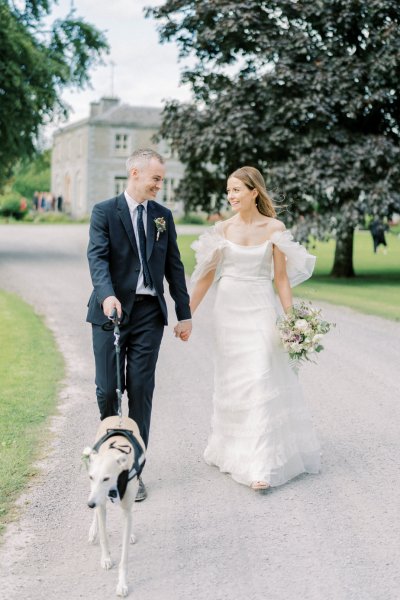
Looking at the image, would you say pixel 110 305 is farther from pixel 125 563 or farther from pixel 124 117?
pixel 124 117

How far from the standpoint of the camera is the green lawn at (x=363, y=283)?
16438 millimetres

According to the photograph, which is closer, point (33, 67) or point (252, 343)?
point (252, 343)

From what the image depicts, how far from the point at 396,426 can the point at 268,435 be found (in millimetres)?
1888

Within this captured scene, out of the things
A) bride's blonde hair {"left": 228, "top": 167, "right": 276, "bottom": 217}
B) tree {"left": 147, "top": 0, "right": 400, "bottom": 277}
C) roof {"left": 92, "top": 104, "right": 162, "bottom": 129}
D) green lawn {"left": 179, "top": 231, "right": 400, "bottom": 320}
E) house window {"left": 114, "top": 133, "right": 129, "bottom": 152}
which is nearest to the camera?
bride's blonde hair {"left": 228, "top": 167, "right": 276, "bottom": 217}

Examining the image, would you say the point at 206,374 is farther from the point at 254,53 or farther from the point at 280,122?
the point at 254,53

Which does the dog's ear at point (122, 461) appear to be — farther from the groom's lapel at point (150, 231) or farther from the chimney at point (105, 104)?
the chimney at point (105, 104)

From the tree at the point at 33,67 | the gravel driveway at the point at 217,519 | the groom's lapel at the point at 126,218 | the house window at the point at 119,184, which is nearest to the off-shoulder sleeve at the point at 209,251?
the groom's lapel at the point at 126,218

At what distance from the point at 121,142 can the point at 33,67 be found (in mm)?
39908

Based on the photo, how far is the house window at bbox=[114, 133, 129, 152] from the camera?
210 feet

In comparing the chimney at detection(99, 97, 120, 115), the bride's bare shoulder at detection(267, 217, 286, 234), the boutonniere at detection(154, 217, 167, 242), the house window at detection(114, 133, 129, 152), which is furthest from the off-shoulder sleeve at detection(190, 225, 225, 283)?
the chimney at detection(99, 97, 120, 115)

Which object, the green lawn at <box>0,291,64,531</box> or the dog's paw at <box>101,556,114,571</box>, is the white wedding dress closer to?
the green lawn at <box>0,291,64,531</box>

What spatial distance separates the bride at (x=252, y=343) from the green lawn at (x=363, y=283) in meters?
2.27

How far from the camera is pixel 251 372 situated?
5.62 metres

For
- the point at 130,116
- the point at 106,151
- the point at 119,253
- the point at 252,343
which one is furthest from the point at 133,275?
the point at 130,116
